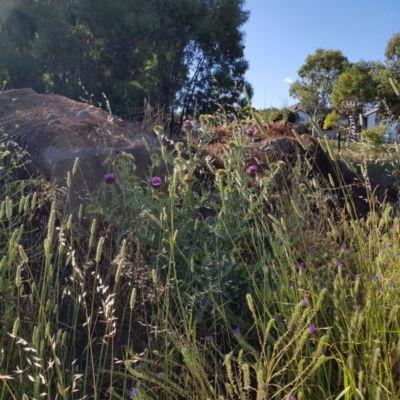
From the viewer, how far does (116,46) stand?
1468 cm

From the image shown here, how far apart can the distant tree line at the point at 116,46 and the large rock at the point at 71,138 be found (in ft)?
29.9

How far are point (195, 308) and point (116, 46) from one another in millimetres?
13954

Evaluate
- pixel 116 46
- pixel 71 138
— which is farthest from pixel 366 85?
pixel 71 138

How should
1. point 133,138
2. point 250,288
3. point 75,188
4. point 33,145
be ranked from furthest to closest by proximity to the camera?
point 133,138 < point 33,145 < point 75,188 < point 250,288

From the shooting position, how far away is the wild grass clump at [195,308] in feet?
4.49

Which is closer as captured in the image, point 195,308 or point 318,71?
point 195,308

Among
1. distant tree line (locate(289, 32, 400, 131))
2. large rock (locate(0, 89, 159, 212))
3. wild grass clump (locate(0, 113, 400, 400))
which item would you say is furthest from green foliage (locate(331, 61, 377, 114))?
wild grass clump (locate(0, 113, 400, 400))

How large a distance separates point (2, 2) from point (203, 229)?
45.5 feet

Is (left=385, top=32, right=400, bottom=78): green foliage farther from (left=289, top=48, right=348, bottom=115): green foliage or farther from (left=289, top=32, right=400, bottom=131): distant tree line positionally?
(left=289, top=48, right=348, bottom=115): green foliage

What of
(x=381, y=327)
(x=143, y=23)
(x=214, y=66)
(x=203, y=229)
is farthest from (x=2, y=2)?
(x=381, y=327)

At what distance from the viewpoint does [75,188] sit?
3.38m

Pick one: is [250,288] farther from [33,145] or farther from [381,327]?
[33,145]

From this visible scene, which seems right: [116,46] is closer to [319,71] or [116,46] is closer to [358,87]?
[358,87]

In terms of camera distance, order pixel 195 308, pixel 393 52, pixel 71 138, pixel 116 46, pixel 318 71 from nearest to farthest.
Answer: pixel 195 308 < pixel 71 138 < pixel 116 46 < pixel 393 52 < pixel 318 71
